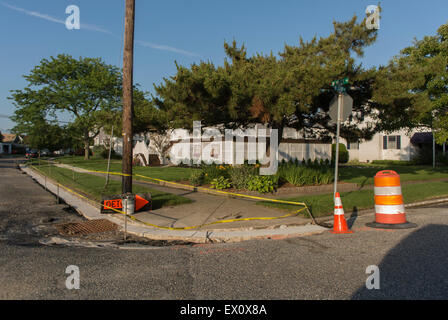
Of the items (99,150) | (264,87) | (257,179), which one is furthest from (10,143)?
(264,87)

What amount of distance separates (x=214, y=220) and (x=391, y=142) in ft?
107

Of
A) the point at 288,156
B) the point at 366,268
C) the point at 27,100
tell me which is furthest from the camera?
the point at 27,100

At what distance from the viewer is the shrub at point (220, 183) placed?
1400cm

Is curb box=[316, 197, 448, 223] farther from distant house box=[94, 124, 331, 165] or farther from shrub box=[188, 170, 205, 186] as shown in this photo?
distant house box=[94, 124, 331, 165]

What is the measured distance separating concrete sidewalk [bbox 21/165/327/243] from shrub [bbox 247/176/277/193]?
1.59m

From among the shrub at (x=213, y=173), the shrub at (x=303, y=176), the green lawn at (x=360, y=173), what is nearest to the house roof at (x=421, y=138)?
the green lawn at (x=360, y=173)

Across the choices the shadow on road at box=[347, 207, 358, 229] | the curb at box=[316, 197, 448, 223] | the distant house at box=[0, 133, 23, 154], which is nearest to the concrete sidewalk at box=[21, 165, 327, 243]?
the shadow on road at box=[347, 207, 358, 229]

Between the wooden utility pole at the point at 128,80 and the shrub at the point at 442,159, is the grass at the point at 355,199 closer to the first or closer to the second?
the wooden utility pole at the point at 128,80

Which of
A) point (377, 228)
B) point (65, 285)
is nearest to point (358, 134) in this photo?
point (377, 228)

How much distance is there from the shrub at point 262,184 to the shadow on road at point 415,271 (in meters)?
6.60

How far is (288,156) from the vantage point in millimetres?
26750

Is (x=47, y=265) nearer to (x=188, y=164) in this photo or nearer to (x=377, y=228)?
(x=377, y=228)

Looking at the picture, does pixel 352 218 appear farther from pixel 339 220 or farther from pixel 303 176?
pixel 303 176
